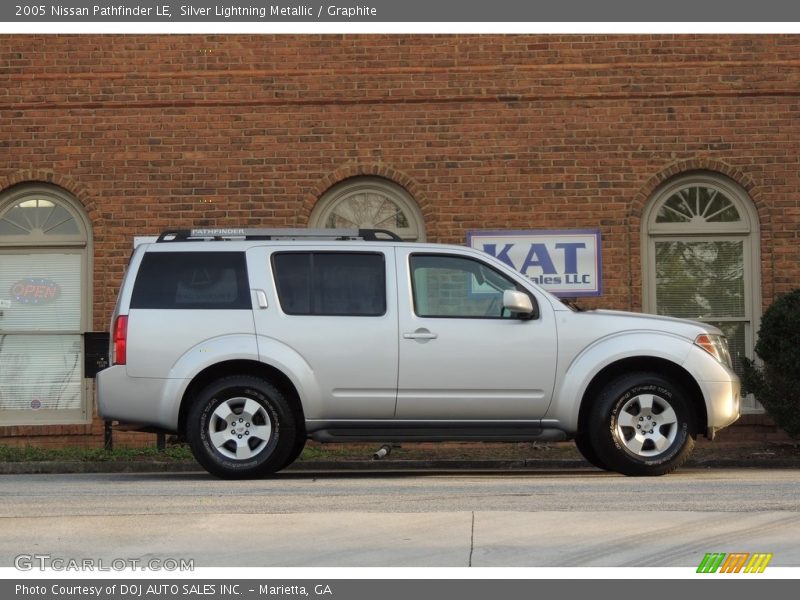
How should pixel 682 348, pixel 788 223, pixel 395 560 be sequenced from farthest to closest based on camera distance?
pixel 788 223, pixel 682 348, pixel 395 560

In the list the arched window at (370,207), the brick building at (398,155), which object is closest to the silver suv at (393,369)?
the brick building at (398,155)

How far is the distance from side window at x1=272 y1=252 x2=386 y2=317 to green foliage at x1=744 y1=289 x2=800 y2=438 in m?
4.83

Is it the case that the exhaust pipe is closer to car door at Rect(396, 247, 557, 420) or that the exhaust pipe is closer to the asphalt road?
car door at Rect(396, 247, 557, 420)

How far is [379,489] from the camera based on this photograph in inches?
403

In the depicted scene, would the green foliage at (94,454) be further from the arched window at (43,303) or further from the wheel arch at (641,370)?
the wheel arch at (641,370)

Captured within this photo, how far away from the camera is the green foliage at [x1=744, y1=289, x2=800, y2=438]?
1404cm

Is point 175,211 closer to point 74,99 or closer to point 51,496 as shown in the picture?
point 74,99

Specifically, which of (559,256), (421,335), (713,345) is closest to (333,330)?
(421,335)

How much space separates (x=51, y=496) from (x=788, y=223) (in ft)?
29.9

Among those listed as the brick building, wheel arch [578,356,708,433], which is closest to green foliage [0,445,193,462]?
the brick building

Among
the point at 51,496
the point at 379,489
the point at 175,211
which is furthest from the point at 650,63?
the point at 51,496

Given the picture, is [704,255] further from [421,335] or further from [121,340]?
[121,340]

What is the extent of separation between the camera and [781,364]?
14062mm

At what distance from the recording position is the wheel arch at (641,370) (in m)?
11.2
